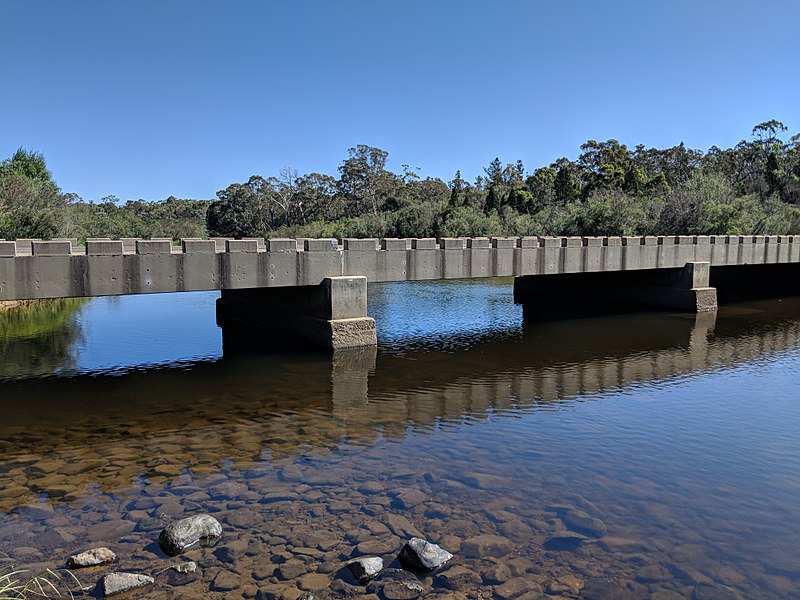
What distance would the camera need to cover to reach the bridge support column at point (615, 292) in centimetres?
3117

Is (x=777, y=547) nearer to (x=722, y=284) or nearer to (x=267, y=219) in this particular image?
(x=722, y=284)

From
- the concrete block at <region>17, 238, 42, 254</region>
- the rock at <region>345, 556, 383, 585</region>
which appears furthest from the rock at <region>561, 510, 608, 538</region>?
the concrete block at <region>17, 238, 42, 254</region>

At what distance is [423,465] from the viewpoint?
10.8 m

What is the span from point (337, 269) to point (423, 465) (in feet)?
37.9

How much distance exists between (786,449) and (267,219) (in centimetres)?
9656

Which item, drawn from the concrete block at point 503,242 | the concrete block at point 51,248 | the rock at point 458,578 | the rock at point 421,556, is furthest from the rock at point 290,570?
the concrete block at point 503,242

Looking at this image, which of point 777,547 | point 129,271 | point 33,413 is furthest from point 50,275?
point 777,547

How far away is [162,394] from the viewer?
15852mm

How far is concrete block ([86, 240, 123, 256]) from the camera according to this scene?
58.2 feet

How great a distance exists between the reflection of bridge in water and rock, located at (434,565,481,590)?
4393 mm

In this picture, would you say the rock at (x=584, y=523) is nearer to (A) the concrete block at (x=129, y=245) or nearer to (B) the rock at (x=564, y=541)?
(B) the rock at (x=564, y=541)

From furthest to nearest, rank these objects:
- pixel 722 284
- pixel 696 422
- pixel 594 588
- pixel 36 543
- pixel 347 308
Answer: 1. pixel 722 284
2. pixel 347 308
3. pixel 696 422
4. pixel 36 543
5. pixel 594 588

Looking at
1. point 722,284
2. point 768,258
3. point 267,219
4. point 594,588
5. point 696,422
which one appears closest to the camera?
point 594,588

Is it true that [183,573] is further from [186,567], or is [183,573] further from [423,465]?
[423,465]
